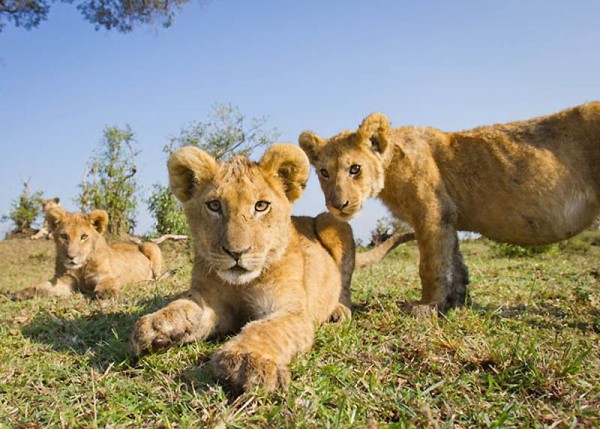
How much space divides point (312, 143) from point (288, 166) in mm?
1626

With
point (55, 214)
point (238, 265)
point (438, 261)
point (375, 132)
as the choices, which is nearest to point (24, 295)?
point (55, 214)

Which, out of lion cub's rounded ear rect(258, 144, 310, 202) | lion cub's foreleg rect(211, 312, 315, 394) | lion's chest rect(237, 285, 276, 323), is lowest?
lion cub's foreleg rect(211, 312, 315, 394)

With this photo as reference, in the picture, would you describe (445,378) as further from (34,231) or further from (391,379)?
(34,231)

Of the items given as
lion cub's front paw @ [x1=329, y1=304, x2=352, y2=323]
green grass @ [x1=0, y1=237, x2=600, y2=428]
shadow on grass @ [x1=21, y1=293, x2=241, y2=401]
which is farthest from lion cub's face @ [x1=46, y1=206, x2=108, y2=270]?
→ lion cub's front paw @ [x1=329, y1=304, x2=352, y2=323]

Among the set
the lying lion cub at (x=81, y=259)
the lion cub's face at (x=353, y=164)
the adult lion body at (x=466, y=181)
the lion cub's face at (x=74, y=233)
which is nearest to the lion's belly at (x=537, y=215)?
the adult lion body at (x=466, y=181)

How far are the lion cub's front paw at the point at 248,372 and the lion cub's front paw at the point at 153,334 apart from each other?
24.1 inches

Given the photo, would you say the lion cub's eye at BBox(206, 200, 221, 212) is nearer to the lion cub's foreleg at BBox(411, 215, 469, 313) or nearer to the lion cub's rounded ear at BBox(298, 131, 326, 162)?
the lion cub's rounded ear at BBox(298, 131, 326, 162)

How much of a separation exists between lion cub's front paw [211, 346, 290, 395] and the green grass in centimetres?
5

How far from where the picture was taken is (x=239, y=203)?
3.61 meters

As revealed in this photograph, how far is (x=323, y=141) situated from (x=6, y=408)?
376 centimetres

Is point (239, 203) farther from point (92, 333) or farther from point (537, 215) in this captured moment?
point (537, 215)

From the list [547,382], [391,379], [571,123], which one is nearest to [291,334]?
[391,379]

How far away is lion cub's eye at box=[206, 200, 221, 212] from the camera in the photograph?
3660 millimetres

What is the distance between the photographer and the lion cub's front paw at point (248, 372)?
2.67 m
